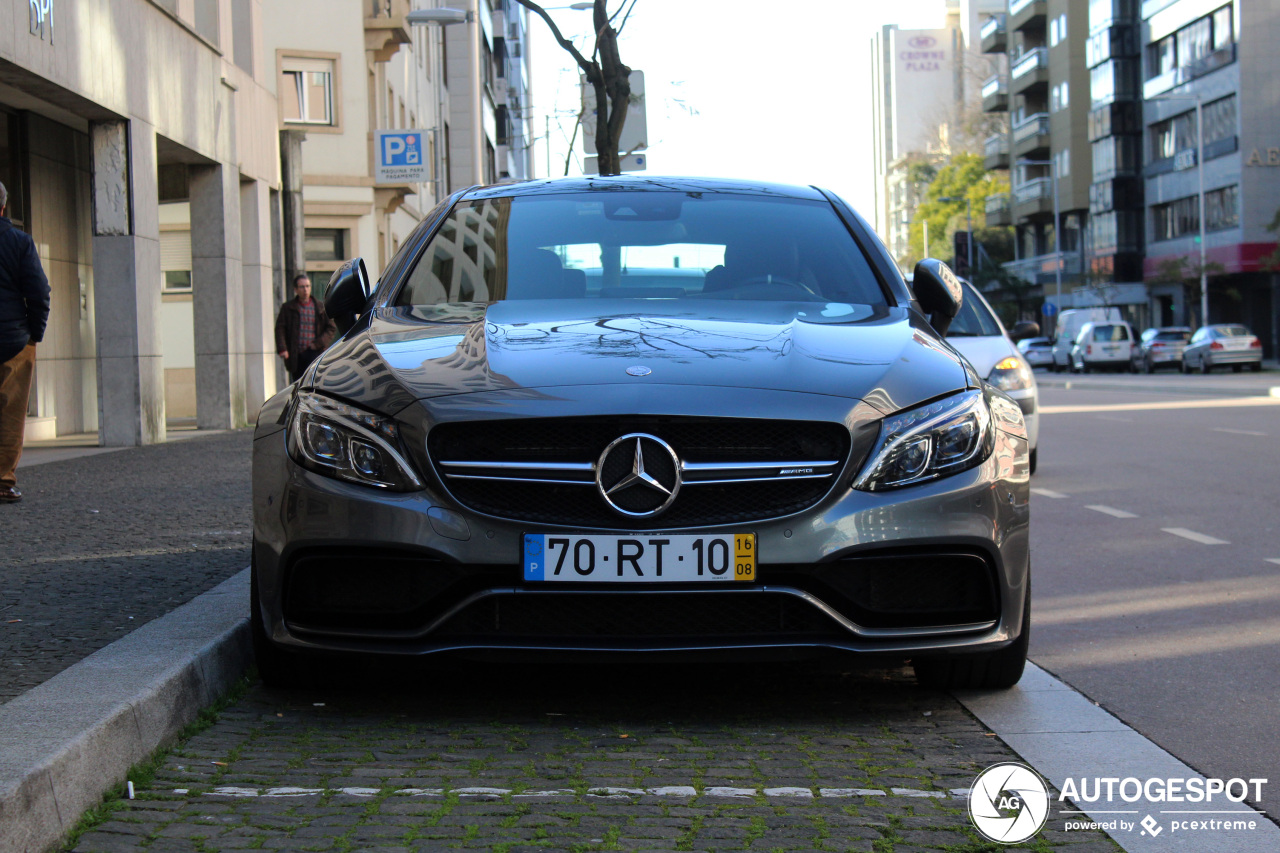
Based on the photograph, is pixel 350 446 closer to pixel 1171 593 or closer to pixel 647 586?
pixel 647 586

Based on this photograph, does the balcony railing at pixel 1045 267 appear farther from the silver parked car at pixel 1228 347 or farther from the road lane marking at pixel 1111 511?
the road lane marking at pixel 1111 511

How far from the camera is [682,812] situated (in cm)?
345

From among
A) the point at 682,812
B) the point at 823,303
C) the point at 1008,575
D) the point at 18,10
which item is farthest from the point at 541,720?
the point at 18,10

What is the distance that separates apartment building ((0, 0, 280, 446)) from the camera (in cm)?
1551

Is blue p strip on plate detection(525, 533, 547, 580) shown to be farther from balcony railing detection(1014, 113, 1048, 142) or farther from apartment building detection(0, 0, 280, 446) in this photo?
balcony railing detection(1014, 113, 1048, 142)

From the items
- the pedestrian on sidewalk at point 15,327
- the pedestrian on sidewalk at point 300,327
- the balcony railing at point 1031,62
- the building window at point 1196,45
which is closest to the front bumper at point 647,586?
the pedestrian on sidewalk at point 15,327

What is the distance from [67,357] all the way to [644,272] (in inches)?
632

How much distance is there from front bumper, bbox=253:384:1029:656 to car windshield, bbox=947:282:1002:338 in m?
8.61

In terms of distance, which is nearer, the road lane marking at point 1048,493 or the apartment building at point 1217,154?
the road lane marking at point 1048,493

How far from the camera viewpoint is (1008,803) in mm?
3523

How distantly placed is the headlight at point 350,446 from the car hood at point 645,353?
5 centimetres

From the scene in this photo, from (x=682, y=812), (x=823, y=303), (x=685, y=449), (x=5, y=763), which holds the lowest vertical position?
(x=682, y=812)

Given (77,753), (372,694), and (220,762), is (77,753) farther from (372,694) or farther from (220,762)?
(372,694)

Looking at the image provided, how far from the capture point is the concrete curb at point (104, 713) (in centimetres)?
310
